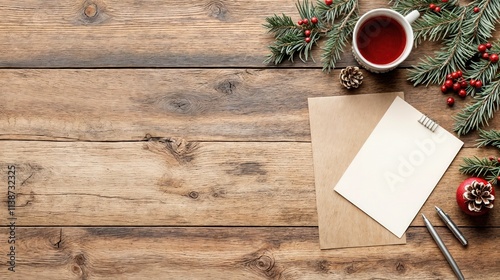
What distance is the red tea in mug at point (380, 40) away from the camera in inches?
40.8

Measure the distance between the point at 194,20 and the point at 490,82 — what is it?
58cm

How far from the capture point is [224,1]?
110cm

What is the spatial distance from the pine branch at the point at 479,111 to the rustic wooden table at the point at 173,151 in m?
0.02

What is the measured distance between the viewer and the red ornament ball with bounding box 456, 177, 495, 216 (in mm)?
1015

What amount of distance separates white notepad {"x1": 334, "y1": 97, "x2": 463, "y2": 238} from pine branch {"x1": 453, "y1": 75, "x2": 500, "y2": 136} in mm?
30

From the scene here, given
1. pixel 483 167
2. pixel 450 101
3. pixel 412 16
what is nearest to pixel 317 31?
pixel 412 16

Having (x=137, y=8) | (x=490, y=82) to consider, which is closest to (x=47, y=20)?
(x=137, y=8)

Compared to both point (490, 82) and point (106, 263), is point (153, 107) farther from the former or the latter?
point (490, 82)

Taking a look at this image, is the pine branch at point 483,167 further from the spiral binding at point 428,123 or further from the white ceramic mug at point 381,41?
the white ceramic mug at point 381,41

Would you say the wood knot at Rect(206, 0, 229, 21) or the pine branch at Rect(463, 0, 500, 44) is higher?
the wood knot at Rect(206, 0, 229, 21)

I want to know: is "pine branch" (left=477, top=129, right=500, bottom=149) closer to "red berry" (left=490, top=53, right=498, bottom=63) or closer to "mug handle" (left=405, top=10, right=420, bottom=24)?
"red berry" (left=490, top=53, right=498, bottom=63)

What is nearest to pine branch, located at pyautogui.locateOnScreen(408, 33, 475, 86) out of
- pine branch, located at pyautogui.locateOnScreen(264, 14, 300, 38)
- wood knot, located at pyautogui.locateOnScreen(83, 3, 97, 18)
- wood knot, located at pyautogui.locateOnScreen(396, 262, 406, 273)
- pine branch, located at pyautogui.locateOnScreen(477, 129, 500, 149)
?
pine branch, located at pyautogui.locateOnScreen(477, 129, 500, 149)

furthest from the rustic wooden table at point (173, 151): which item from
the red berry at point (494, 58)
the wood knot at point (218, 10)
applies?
the red berry at point (494, 58)

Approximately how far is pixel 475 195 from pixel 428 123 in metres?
0.16
